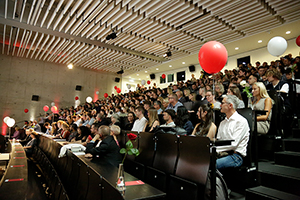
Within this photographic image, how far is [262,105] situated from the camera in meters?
2.83

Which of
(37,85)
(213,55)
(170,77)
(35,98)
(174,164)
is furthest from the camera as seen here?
(170,77)

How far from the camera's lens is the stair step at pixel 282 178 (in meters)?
1.73

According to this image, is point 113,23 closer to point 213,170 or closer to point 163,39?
point 163,39

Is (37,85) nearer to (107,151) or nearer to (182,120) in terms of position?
(107,151)

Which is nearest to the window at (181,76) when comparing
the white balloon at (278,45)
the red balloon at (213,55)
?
the white balloon at (278,45)

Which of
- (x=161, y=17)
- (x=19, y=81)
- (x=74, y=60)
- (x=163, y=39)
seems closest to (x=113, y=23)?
(x=161, y=17)

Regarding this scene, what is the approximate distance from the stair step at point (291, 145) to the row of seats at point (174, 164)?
137cm

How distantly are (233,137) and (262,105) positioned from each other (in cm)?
106

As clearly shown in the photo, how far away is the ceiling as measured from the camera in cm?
554

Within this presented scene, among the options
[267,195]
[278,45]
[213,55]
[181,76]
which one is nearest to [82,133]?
[213,55]

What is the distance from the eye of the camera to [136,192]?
1.48 m

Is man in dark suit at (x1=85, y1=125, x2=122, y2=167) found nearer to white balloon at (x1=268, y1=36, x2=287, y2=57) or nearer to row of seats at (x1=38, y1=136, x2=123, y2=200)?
row of seats at (x1=38, y1=136, x2=123, y2=200)

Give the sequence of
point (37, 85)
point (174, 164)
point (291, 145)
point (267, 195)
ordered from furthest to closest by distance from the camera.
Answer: point (37, 85) → point (291, 145) → point (174, 164) → point (267, 195)

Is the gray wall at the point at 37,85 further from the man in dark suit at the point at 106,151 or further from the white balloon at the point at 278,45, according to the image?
the white balloon at the point at 278,45
